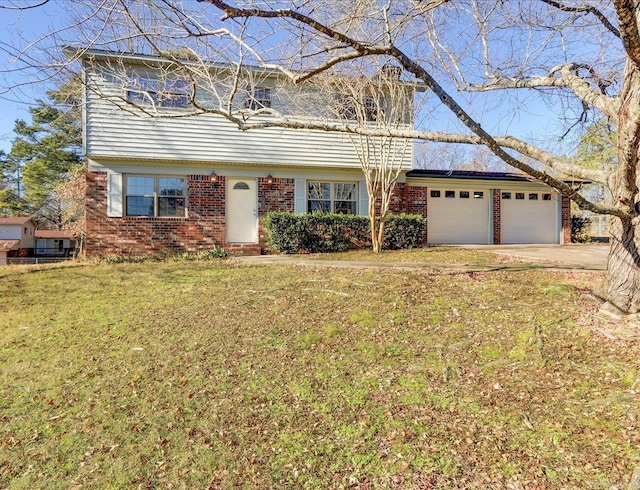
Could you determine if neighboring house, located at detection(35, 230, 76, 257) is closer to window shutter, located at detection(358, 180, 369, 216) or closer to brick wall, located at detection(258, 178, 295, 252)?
brick wall, located at detection(258, 178, 295, 252)

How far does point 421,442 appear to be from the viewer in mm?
2688

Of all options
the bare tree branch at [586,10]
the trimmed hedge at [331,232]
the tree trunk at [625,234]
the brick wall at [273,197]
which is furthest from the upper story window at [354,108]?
the tree trunk at [625,234]

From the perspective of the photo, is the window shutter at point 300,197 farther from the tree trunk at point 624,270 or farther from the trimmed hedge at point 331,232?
the tree trunk at point 624,270

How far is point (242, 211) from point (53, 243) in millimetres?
22651

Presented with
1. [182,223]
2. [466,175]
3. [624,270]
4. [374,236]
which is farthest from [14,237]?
[624,270]

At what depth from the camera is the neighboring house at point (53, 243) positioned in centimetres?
2675

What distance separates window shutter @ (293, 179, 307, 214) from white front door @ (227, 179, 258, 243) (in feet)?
3.90

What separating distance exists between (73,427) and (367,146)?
9159 millimetres

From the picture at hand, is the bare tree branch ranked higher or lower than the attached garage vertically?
higher

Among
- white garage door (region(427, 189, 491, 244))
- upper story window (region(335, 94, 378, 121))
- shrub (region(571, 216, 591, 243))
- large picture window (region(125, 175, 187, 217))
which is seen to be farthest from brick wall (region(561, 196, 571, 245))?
large picture window (region(125, 175, 187, 217))

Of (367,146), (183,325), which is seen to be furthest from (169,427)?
(367,146)

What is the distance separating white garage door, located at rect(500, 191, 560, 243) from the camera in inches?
569

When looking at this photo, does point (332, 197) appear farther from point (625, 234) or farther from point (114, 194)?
point (625, 234)

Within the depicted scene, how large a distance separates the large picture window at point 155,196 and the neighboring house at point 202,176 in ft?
0.09
